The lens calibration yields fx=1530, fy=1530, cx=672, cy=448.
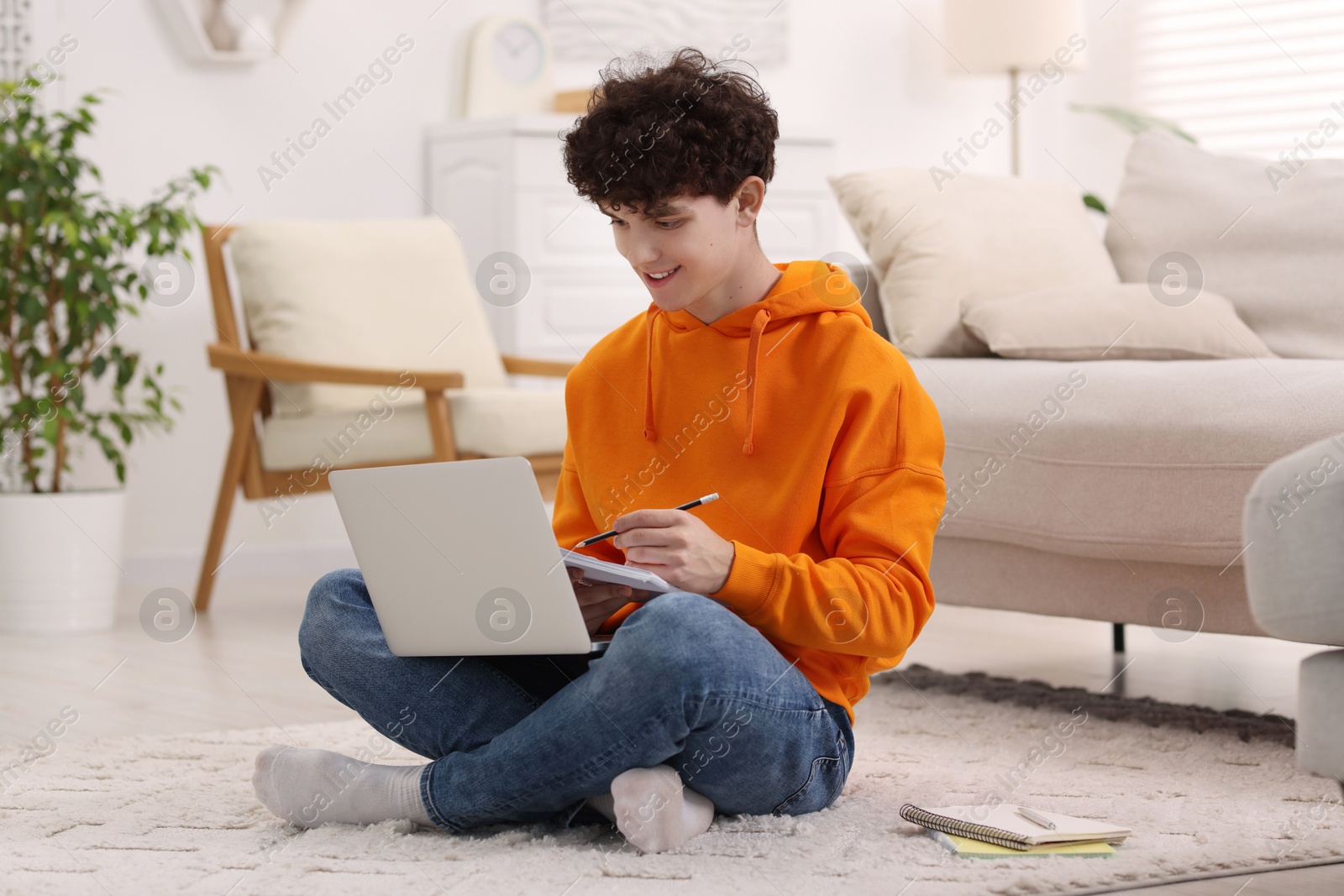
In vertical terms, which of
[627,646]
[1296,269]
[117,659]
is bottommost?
[117,659]

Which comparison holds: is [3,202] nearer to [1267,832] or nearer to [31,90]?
[31,90]

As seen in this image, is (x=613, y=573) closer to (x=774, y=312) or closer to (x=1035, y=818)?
(x=774, y=312)

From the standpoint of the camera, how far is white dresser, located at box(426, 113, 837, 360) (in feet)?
12.3

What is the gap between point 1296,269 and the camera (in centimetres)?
241

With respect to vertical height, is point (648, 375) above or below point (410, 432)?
above

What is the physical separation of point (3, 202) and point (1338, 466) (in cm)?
271

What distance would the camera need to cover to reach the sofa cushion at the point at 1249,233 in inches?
94.0

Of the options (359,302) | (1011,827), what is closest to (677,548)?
(1011,827)

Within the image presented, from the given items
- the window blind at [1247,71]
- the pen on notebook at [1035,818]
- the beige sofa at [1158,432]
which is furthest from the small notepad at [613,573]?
the window blind at [1247,71]

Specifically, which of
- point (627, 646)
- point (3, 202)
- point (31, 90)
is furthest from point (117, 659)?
point (627, 646)

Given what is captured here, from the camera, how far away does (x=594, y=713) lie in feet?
4.34

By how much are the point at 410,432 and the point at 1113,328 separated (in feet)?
5.02

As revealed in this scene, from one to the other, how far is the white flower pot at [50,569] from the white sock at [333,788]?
1781mm

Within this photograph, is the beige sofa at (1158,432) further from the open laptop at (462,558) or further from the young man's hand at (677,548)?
the open laptop at (462,558)
